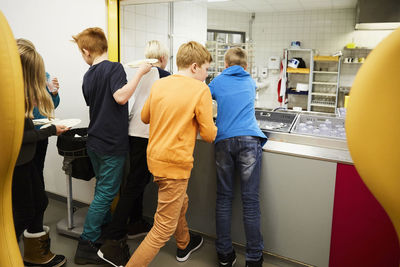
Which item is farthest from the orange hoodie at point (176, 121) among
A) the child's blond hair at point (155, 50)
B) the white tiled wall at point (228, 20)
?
the white tiled wall at point (228, 20)

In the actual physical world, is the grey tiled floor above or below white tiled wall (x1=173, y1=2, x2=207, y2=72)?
below

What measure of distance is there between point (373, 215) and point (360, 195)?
12 centimetres

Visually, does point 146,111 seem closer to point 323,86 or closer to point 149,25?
point 149,25

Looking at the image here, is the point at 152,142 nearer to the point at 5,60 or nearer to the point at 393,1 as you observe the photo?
the point at 5,60

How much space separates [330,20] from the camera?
20.2ft

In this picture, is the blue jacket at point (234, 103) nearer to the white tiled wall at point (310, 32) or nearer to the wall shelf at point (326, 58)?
the wall shelf at point (326, 58)

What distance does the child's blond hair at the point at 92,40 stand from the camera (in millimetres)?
1882

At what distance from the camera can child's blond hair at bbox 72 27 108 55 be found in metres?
1.88

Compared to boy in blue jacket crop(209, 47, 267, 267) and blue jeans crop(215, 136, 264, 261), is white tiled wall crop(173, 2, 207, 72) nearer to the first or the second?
boy in blue jacket crop(209, 47, 267, 267)

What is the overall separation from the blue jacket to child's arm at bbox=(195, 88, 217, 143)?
21cm

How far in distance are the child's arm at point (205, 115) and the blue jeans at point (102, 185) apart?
650mm

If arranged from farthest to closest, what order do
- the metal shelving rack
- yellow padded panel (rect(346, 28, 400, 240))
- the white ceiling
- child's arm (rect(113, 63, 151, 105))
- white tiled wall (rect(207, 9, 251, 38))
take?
white tiled wall (rect(207, 9, 251, 38)) → the metal shelving rack → the white ceiling → child's arm (rect(113, 63, 151, 105)) → yellow padded panel (rect(346, 28, 400, 240))

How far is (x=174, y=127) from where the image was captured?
1.59 meters

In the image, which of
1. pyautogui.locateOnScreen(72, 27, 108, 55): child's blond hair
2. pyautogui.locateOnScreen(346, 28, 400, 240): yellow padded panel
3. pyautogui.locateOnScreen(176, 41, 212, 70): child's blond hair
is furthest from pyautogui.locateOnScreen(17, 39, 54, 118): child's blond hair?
pyautogui.locateOnScreen(346, 28, 400, 240): yellow padded panel
